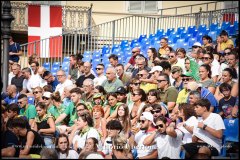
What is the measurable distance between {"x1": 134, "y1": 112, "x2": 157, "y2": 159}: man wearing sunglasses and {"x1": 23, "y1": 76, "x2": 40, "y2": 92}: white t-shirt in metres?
6.03

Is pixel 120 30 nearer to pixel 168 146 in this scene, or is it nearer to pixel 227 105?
pixel 227 105

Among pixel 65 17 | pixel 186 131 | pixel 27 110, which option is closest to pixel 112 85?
pixel 27 110

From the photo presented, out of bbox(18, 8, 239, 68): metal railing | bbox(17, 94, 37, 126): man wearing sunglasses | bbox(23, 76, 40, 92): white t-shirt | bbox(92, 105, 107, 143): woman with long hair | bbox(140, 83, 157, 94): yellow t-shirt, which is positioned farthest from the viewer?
bbox(18, 8, 239, 68): metal railing

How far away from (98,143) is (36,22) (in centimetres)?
1303

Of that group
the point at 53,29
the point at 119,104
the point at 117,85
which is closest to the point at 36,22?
the point at 53,29

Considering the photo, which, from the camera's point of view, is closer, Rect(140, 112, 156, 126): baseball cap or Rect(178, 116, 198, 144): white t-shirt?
Rect(178, 116, 198, 144): white t-shirt

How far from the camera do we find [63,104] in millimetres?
15016

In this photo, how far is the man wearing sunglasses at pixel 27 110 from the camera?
546 inches

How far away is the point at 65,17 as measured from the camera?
25281 millimetres

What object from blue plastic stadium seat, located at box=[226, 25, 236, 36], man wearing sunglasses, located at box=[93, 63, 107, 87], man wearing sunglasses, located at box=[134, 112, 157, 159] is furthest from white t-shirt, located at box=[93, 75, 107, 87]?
blue plastic stadium seat, located at box=[226, 25, 236, 36]

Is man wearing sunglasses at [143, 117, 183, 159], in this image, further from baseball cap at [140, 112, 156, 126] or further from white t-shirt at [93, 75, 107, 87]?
white t-shirt at [93, 75, 107, 87]

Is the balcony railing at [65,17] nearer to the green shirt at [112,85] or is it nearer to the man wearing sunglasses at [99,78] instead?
the man wearing sunglasses at [99,78]

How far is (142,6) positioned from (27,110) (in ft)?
50.4

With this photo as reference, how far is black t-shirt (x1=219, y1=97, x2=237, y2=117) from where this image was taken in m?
12.4
